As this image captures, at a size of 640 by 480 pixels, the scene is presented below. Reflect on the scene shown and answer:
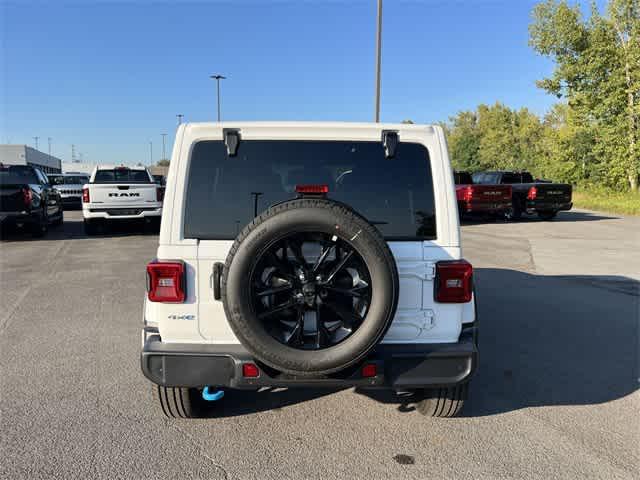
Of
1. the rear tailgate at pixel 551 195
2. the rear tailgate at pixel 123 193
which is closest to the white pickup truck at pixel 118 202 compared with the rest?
the rear tailgate at pixel 123 193

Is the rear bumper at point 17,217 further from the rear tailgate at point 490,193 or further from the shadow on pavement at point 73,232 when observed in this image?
the rear tailgate at point 490,193

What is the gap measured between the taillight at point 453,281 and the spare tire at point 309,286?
0.38 metres

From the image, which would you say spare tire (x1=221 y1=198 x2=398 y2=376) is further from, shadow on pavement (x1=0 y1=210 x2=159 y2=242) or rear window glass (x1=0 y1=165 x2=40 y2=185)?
rear window glass (x1=0 y1=165 x2=40 y2=185)

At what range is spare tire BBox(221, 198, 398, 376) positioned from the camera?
8.34ft

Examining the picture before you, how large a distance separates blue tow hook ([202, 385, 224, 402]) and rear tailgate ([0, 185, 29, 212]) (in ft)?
35.4

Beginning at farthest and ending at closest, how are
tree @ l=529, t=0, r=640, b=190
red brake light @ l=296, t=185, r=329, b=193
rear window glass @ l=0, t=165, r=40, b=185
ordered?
1. tree @ l=529, t=0, r=640, b=190
2. rear window glass @ l=0, t=165, r=40, b=185
3. red brake light @ l=296, t=185, r=329, b=193

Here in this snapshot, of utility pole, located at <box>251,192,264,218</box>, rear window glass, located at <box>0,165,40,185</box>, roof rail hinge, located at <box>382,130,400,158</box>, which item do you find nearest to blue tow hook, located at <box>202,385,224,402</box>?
utility pole, located at <box>251,192,264,218</box>

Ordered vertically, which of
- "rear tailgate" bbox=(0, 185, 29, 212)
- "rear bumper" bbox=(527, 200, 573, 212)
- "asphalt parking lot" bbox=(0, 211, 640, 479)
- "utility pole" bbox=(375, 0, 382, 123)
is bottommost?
"asphalt parking lot" bbox=(0, 211, 640, 479)

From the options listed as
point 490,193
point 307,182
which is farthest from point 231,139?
point 490,193

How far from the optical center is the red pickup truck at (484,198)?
18.2 metres

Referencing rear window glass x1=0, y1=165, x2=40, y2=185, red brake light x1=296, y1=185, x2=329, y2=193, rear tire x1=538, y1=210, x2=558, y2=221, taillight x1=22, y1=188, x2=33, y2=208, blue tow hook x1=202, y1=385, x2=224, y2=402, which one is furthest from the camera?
rear tire x1=538, y1=210, x2=558, y2=221

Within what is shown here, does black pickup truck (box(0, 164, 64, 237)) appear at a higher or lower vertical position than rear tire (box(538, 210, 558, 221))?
higher

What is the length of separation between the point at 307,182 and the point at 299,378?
3.76 ft

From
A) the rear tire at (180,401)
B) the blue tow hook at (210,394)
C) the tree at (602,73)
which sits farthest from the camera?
the tree at (602,73)
